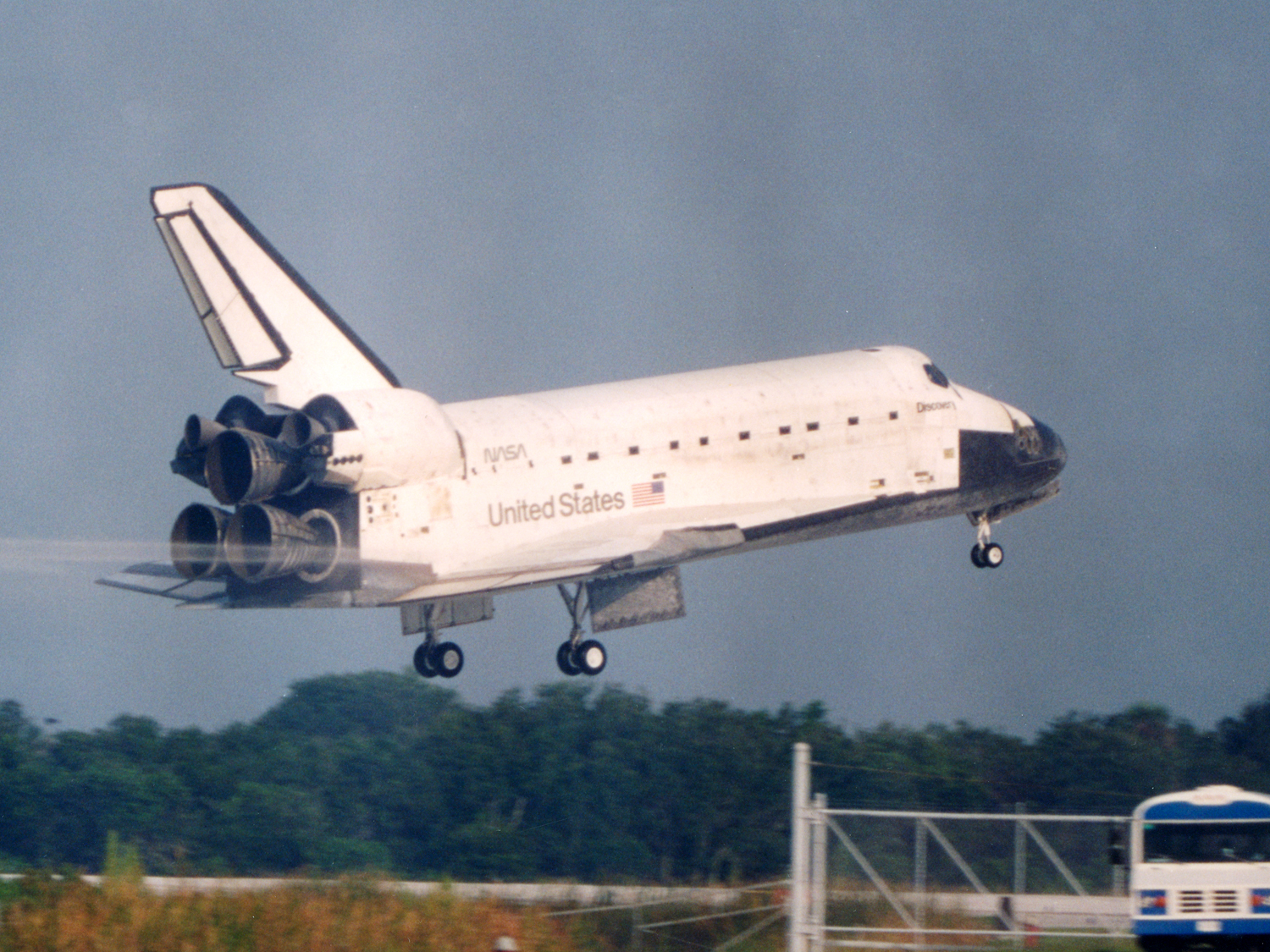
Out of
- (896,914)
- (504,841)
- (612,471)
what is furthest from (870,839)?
(504,841)

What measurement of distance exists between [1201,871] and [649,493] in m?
7.99

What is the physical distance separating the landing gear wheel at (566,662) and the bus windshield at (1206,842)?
343 inches

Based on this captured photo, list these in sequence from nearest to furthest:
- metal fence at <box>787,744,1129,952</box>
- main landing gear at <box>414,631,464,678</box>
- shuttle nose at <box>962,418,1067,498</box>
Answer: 1. metal fence at <box>787,744,1129,952</box>
2. main landing gear at <box>414,631,464,678</box>
3. shuttle nose at <box>962,418,1067,498</box>

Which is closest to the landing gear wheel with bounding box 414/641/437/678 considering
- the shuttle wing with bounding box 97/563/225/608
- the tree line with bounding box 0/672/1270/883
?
the shuttle wing with bounding box 97/563/225/608

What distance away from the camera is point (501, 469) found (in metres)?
16.7

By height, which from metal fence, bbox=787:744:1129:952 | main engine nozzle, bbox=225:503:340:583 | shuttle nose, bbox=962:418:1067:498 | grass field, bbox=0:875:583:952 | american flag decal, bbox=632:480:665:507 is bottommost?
grass field, bbox=0:875:583:952

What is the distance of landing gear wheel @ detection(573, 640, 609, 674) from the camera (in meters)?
19.1

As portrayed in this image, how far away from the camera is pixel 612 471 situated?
689 inches

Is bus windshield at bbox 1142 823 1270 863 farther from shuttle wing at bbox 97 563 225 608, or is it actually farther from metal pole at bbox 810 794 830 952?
shuttle wing at bbox 97 563 225 608

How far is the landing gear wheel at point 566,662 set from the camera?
19.1m

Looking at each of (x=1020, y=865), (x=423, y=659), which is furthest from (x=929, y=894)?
(x=423, y=659)

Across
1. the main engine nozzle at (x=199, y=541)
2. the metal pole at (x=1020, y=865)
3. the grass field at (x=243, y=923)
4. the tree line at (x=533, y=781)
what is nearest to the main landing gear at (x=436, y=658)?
the main engine nozzle at (x=199, y=541)

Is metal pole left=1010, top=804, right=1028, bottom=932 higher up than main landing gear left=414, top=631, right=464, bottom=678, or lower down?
lower down

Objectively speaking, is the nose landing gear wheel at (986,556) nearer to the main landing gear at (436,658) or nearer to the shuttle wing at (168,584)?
the main landing gear at (436,658)
